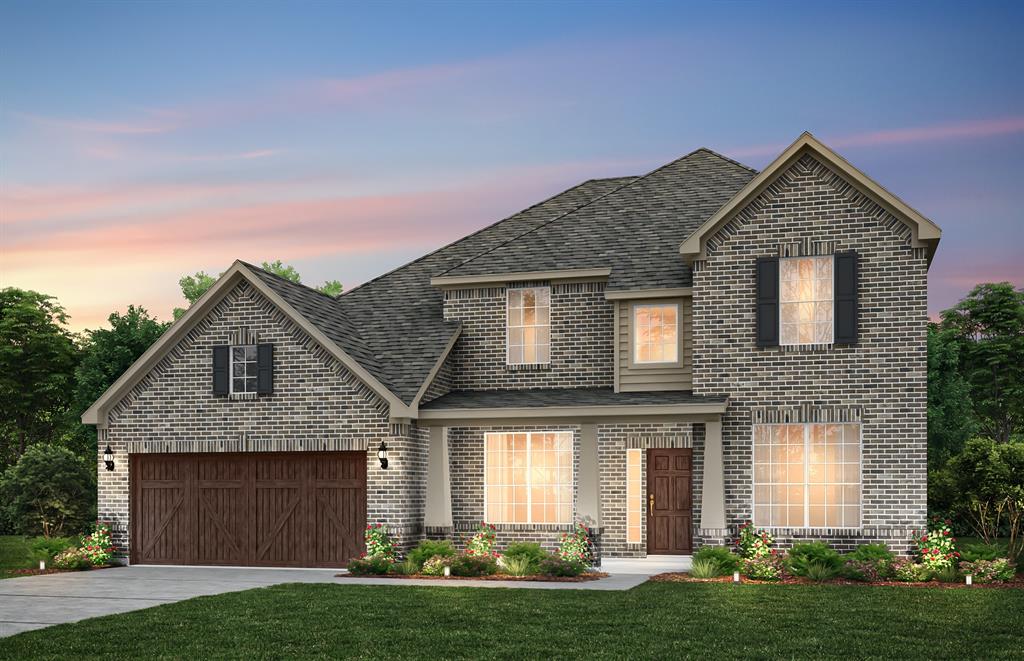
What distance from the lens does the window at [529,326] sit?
24.5m

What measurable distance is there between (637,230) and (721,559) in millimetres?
8767

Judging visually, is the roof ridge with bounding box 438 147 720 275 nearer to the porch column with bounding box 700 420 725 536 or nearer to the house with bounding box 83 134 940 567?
the house with bounding box 83 134 940 567

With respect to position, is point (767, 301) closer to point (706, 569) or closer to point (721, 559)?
point (721, 559)

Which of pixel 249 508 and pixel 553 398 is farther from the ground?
pixel 553 398

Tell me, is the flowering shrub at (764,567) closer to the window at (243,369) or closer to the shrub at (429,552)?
the shrub at (429,552)

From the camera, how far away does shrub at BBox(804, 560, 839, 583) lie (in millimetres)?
18906

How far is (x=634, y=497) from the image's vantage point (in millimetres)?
23297

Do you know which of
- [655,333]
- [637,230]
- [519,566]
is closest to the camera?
[519,566]

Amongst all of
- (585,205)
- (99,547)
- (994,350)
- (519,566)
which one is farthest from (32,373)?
(994,350)

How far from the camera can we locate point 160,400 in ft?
76.9

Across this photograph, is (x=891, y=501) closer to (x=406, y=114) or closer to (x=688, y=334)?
(x=688, y=334)

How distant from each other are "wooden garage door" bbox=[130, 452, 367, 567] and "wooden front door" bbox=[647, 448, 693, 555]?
5.94 m

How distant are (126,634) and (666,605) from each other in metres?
7.12

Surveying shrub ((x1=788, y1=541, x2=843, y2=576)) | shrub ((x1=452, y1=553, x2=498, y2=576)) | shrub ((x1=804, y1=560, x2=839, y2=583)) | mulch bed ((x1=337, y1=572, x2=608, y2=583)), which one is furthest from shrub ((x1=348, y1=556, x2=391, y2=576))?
shrub ((x1=804, y1=560, x2=839, y2=583))
